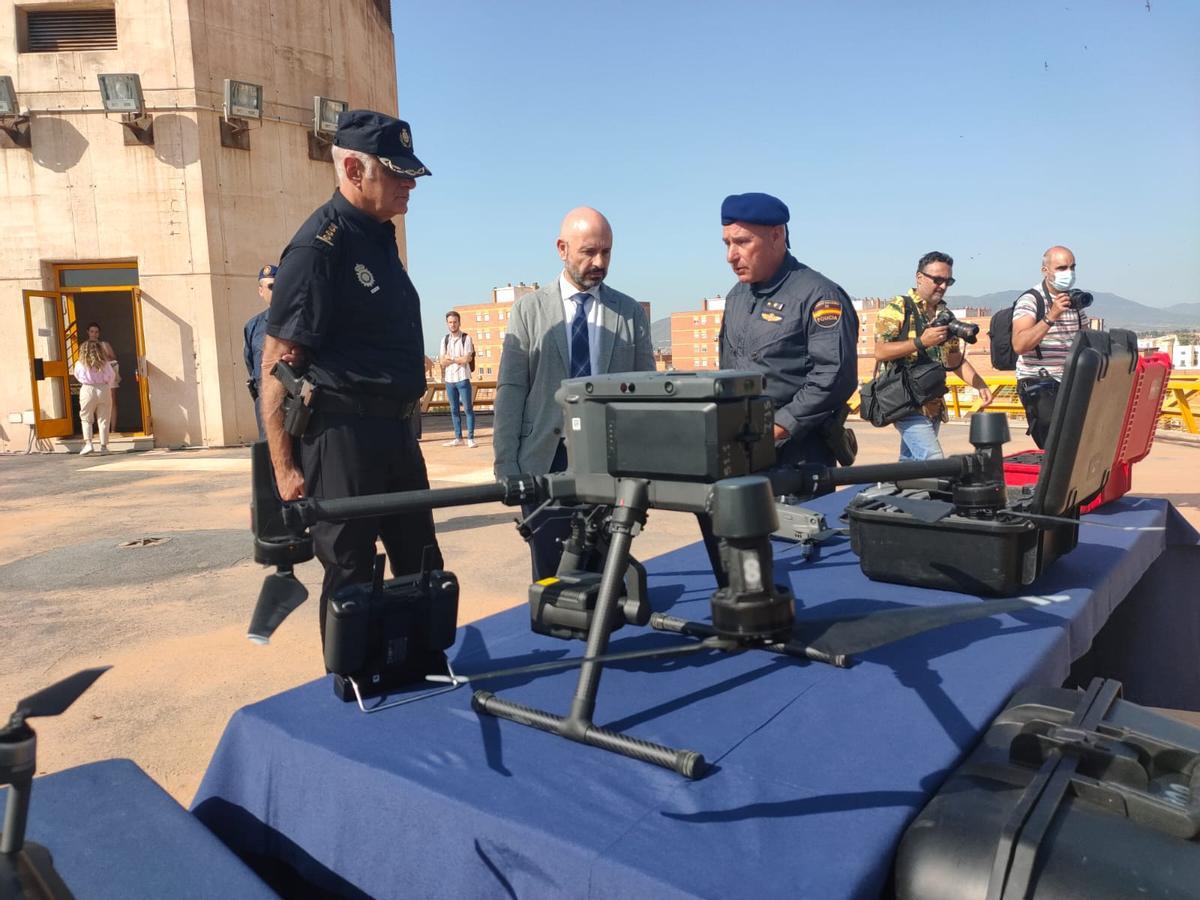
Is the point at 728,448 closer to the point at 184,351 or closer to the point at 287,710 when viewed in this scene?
the point at 287,710

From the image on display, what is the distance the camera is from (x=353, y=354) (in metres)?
2.36

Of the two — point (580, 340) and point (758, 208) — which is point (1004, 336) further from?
point (580, 340)

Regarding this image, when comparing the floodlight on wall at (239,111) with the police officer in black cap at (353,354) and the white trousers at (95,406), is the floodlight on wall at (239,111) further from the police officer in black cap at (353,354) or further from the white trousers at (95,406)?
the police officer in black cap at (353,354)

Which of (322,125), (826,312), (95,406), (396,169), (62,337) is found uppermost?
(322,125)

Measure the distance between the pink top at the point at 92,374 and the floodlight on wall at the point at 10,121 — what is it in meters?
3.39

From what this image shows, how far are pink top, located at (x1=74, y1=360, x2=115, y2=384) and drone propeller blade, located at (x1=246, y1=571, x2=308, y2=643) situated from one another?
12.7 meters

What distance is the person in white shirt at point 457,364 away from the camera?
465 inches

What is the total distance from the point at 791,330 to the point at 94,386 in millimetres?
12160

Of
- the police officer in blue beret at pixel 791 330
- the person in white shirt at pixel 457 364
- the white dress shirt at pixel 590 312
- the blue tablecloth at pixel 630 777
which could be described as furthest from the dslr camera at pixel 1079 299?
the person in white shirt at pixel 457 364

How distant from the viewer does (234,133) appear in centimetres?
1264

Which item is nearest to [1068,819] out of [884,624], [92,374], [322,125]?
[884,624]

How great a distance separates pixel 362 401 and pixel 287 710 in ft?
3.25

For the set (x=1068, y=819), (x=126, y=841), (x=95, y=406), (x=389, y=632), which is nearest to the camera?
(x=1068, y=819)

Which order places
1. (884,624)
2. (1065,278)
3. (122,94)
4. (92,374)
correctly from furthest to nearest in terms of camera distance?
(92,374) < (122,94) < (1065,278) < (884,624)
